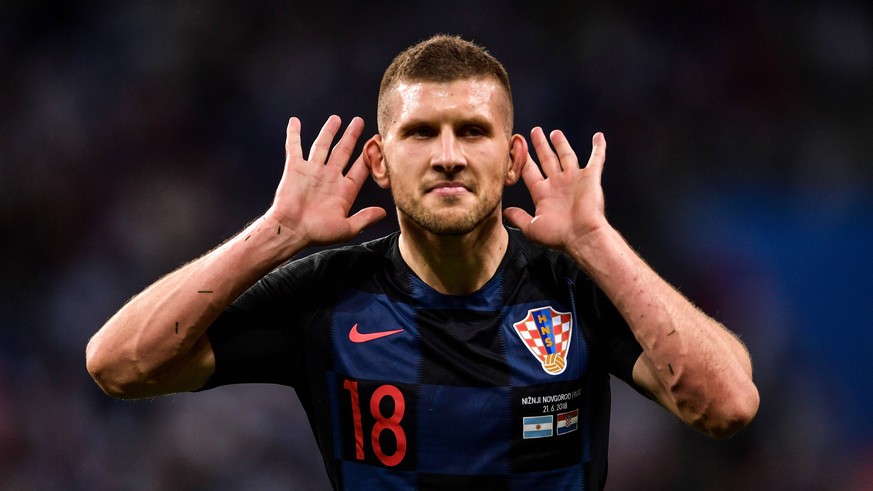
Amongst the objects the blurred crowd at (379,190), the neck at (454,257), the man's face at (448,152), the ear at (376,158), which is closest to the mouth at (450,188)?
the man's face at (448,152)

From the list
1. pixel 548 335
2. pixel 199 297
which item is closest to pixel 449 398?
pixel 548 335

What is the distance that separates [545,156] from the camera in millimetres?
2684

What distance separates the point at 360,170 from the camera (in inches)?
109

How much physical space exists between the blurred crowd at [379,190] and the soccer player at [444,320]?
88.0 inches

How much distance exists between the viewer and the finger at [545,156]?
266 centimetres

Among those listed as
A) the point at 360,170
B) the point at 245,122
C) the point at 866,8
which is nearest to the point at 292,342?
the point at 360,170

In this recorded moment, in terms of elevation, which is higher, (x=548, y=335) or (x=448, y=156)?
(x=448, y=156)

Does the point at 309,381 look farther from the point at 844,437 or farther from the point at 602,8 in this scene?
the point at 602,8

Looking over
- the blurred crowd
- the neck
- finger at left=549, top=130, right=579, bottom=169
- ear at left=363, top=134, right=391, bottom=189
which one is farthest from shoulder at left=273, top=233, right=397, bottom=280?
the blurred crowd

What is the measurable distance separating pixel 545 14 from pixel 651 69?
742 mm

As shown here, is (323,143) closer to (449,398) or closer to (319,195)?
(319,195)

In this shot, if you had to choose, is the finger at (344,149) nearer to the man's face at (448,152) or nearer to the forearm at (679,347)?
the man's face at (448,152)

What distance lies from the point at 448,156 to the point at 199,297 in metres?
0.79

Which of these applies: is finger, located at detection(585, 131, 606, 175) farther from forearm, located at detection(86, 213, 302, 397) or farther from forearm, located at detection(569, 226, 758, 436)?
forearm, located at detection(86, 213, 302, 397)
